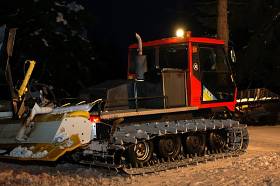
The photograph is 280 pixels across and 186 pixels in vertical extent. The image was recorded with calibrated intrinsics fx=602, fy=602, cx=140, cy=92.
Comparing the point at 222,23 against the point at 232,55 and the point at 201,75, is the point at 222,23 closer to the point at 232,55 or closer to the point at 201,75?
the point at 232,55

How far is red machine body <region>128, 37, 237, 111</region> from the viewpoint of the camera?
12.2 metres

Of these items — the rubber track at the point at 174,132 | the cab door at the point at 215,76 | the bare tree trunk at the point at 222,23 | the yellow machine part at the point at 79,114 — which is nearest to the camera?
the yellow machine part at the point at 79,114

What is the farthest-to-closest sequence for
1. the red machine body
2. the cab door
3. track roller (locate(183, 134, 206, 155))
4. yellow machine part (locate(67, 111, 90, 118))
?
the cab door
the red machine body
track roller (locate(183, 134, 206, 155))
yellow machine part (locate(67, 111, 90, 118))

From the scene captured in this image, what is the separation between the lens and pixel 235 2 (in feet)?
88.9

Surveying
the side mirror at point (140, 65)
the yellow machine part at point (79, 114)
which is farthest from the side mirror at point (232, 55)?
the yellow machine part at point (79, 114)

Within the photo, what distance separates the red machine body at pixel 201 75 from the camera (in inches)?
479

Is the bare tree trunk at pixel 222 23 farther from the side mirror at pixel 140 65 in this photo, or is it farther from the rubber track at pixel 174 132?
the side mirror at pixel 140 65

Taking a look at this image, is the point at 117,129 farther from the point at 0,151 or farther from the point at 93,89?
the point at 0,151

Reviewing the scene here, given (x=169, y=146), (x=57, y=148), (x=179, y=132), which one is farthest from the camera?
(x=169, y=146)

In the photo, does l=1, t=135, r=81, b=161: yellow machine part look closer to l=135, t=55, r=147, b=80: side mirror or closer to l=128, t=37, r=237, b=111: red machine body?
l=135, t=55, r=147, b=80: side mirror

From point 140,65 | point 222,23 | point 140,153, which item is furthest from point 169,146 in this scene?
point 222,23

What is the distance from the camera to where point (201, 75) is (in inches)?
488

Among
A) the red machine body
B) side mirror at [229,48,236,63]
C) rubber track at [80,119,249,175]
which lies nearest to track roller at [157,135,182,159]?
rubber track at [80,119,249,175]

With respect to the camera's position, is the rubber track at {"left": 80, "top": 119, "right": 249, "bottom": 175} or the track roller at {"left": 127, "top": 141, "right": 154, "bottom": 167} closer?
the rubber track at {"left": 80, "top": 119, "right": 249, "bottom": 175}
